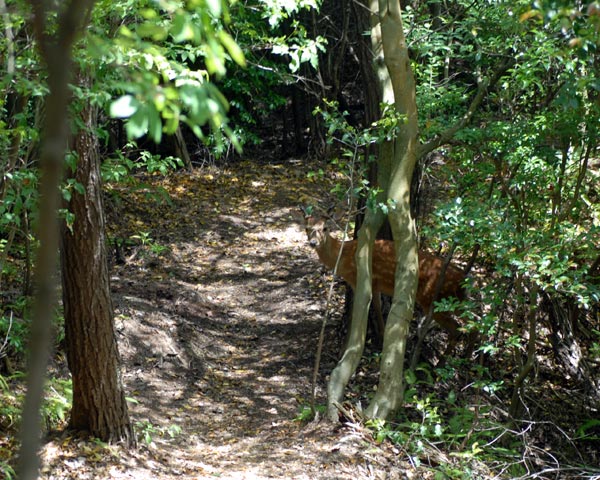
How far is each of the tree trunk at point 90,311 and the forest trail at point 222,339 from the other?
0.25 metres

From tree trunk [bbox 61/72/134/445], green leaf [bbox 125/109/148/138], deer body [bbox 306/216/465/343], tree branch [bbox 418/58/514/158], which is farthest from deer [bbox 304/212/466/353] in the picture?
green leaf [bbox 125/109/148/138]

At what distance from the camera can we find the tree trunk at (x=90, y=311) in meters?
5.75

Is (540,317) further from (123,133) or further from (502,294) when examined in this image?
(123,133)

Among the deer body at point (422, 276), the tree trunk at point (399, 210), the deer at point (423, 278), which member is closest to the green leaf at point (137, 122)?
the tree trunk at point (399, 210)

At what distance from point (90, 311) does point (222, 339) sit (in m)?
4.16

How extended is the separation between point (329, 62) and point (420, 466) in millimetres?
10923

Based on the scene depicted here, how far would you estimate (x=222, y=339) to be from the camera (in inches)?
391

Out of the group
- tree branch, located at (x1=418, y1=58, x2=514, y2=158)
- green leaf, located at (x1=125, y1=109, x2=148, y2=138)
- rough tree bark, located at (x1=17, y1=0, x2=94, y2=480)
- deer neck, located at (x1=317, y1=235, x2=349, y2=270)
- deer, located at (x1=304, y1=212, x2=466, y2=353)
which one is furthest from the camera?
deer neck, located at (x1=317, y1=235, x2=349, y2=270)

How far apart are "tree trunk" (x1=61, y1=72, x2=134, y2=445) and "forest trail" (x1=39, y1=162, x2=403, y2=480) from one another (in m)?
0.25

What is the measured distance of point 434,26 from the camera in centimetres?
897

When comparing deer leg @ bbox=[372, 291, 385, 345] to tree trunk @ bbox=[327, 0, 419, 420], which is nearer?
tree trunk @ bbox=[327, 0, 419, 420]

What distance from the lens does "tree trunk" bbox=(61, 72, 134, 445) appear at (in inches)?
226

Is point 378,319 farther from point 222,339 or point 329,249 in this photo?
point 222,339

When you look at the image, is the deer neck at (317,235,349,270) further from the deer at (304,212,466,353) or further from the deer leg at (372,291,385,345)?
the deer leg at (372,291,385,345)
